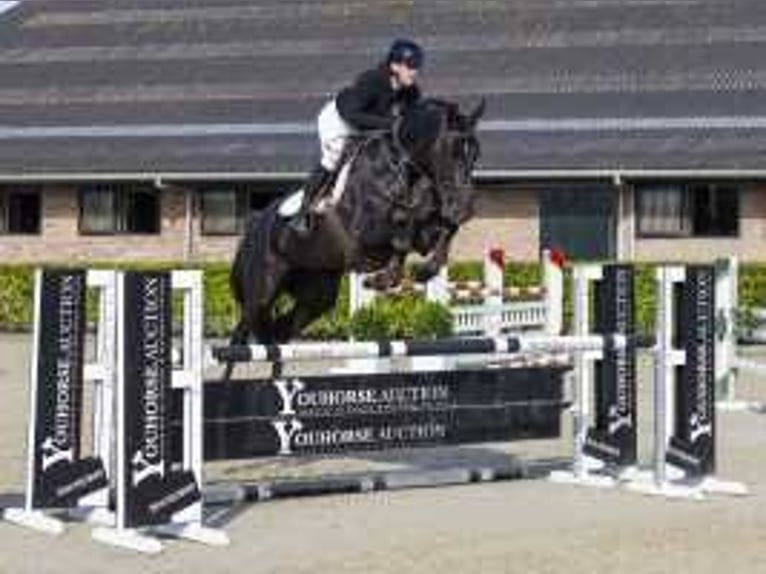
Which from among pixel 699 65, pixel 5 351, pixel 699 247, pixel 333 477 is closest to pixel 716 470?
pixel 333 477

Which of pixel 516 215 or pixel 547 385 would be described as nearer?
pixel 547 385

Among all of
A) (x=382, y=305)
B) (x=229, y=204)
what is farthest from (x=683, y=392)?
(x=229, y=204)

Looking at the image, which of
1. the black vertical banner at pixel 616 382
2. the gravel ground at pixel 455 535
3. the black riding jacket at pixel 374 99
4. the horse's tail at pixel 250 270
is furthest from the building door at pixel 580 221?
the black riding jacket at pixel 374 99

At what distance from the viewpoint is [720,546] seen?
37.1 ft

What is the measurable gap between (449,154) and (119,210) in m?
28.2

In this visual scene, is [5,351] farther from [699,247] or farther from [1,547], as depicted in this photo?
[1,547]

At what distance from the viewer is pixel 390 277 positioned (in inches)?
485

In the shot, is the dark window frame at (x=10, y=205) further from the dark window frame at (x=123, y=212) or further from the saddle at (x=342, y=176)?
the saddle at (x=342, y=176)

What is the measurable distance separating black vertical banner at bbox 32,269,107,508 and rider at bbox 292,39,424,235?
1976 mm

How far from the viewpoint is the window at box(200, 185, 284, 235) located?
38781 mm

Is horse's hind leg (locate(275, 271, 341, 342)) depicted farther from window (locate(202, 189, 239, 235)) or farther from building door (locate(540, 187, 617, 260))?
window (locate(202, 189, 239, 235))

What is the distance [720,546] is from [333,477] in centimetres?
376

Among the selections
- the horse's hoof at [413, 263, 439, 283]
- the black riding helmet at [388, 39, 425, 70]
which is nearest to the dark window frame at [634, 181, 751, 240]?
the black riding helmet at [388, 39, 425, 70]

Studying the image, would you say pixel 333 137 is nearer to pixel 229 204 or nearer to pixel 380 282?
pixel 380 282
